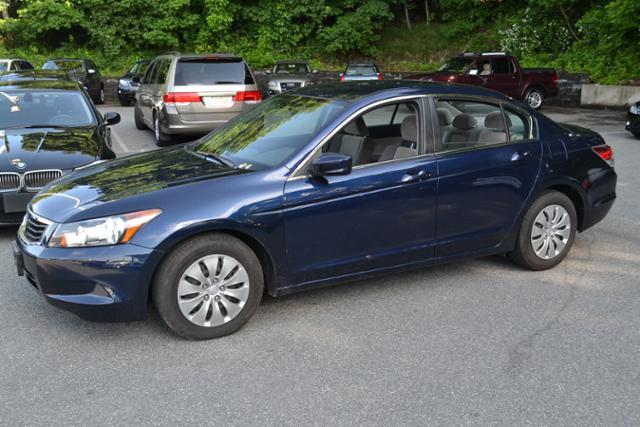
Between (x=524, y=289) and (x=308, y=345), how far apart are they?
6.36 ft

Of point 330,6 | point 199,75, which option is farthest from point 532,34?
point 199,75

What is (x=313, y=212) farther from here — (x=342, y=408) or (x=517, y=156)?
(x=517, y=156)

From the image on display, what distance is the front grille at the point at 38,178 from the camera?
6426 millimetres

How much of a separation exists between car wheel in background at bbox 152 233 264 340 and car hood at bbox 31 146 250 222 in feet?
1.59

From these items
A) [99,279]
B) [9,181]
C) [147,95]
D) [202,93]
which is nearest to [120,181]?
[99,279]

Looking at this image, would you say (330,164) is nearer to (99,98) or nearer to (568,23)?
(99,98)

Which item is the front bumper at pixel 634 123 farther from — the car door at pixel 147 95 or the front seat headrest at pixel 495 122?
the car door at pixel 147 95

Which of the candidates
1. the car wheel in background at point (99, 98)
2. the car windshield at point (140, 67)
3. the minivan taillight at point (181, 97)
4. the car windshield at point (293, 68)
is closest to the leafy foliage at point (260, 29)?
the car windshield at point (293, 68)

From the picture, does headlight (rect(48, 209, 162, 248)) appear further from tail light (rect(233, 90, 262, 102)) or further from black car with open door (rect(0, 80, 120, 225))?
tail light (rect(233, 90, 262, 102))

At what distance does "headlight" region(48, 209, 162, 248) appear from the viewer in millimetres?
4020

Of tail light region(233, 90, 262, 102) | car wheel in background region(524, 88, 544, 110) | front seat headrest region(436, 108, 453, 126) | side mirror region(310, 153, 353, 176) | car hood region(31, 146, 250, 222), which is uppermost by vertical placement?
front seat headrest region(436, 108, 453, 126)

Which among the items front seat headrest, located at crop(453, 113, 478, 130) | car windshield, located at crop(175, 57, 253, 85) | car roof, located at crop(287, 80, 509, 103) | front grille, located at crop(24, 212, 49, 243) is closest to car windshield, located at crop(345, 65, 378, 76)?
car windshield, located at crop(175, 57, 253, 85)

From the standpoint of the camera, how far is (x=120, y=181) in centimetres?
458

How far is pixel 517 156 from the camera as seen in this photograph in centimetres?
528
